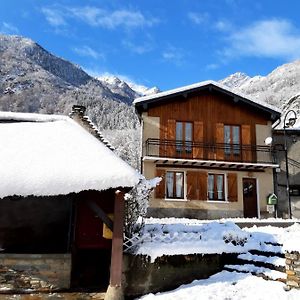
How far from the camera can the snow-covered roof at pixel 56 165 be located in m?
8.30

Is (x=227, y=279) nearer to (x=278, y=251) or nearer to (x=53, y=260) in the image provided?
(x=278, y=251)

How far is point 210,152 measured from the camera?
20.4m

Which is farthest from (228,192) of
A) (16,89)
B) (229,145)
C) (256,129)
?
(16,89)

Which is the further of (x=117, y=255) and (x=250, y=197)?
(x=250, y=197)

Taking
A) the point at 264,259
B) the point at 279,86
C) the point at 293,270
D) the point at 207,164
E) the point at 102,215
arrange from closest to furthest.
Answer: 1. the point at 293,270
2. the point at 102,215
3. the point at 264,259
4. the point at 207,164
5. the point at 279,86

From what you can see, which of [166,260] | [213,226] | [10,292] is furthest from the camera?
[213,226]

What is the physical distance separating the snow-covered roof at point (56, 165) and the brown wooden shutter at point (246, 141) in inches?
498

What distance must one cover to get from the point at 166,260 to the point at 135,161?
44.8m

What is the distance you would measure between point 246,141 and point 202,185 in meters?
3.70

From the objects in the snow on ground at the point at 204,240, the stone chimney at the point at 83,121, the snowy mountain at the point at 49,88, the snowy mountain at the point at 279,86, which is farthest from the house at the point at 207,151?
the snowy mountain at the point at 49,88

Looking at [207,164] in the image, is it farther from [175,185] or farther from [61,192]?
[61,192]

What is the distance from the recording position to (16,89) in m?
91.1

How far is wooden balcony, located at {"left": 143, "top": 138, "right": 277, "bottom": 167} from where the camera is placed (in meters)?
20.0

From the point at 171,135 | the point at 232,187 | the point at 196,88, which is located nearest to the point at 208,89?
the point at 196,88
